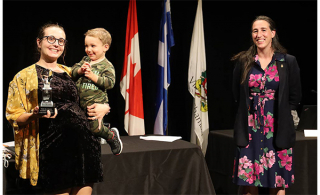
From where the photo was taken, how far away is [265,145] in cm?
319

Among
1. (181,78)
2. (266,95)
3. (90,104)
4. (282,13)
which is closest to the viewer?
(90,104)

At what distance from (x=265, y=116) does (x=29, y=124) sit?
177cm

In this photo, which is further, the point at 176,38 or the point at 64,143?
the point at 176,38

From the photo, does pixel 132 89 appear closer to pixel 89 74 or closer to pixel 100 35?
pixel 100 35

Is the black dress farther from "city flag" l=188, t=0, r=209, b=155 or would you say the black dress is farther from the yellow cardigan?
"city flag" l=188, t=0, r=209, b=155

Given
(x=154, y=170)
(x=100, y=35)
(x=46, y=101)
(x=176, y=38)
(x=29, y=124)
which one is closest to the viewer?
(x=46, y=101)

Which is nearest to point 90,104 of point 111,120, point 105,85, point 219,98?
point 105,85

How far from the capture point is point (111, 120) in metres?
5.24

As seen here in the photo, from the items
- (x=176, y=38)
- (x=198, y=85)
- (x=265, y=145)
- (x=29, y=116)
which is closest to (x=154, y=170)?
(x=265, y=145)

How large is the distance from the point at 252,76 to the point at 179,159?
1.03m

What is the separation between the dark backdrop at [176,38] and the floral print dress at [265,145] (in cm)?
241

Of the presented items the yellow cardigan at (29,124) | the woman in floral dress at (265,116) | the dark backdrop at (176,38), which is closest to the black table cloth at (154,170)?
the woman in floral dress at (265,116)

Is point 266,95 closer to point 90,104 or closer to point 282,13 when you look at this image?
point 90,104

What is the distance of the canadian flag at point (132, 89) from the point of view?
467 centimetres
